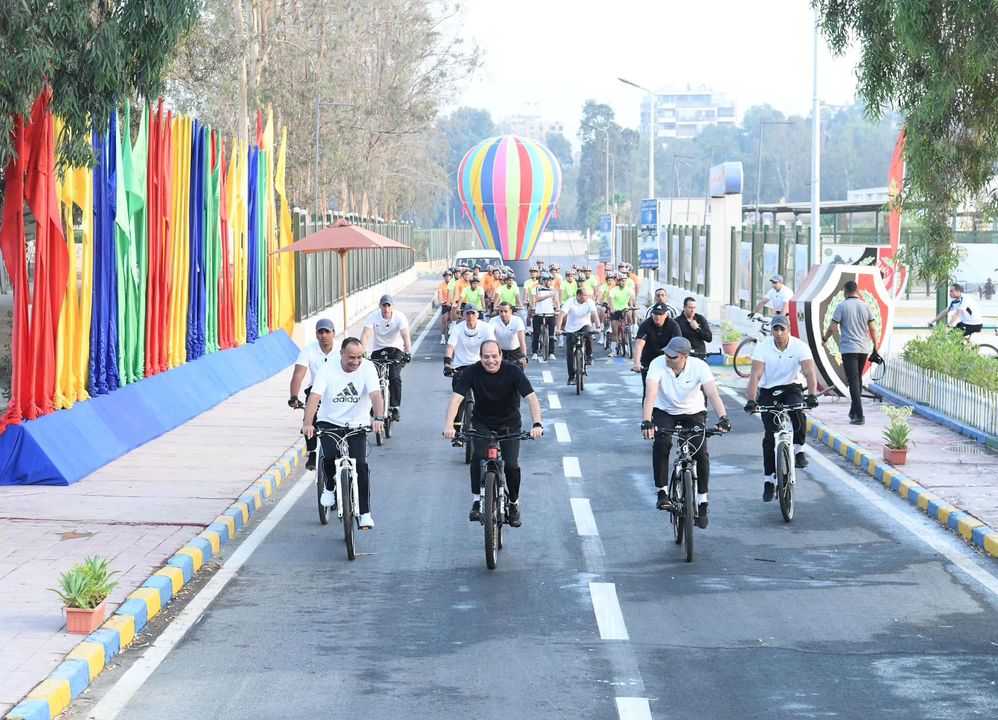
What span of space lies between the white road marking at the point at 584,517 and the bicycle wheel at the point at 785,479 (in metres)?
1.79

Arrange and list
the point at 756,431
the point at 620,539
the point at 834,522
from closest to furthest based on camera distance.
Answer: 1. the point at 620,539
2. the point at 834,522
3. the point at 756,431

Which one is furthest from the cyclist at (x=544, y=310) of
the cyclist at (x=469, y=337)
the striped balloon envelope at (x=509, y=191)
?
the striped balloon envelope at (x=509, y=191)

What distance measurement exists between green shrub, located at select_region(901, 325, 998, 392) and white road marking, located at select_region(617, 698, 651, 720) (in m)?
12.3

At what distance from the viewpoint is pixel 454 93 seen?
7031cm

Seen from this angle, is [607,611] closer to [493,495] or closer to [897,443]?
[493,495]

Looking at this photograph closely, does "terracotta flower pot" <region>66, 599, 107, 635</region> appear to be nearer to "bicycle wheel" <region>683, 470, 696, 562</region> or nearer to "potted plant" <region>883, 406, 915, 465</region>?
"bicycle wheel" <region>683, 470, 696, 562</region>

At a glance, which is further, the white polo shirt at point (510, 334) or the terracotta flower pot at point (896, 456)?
the white polo shirt at point (510, 334)

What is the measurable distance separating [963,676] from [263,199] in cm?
2490

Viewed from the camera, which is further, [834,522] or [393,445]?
[393,445]

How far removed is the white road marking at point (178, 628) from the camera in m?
8.37

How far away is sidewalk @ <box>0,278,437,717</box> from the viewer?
934cm

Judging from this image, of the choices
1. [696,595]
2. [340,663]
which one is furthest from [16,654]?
[696,595]

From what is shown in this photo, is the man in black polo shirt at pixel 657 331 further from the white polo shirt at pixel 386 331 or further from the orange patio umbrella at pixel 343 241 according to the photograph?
the orange patio umbrella at pixel 343 241

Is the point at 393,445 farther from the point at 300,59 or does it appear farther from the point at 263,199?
the point at 300,59
